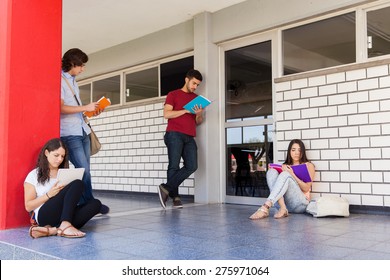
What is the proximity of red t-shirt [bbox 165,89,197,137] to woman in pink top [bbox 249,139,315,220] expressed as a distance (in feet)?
4.40

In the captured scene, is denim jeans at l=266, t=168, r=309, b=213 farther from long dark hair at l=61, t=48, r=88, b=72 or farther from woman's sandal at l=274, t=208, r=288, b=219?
long dark hair at l=61, t=48, r=88, b=72

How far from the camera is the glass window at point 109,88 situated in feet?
24.1

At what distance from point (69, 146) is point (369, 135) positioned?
3.04 m

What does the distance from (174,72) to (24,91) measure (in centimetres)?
313

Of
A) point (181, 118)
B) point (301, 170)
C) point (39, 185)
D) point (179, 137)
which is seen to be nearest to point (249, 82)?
point (181, 118)

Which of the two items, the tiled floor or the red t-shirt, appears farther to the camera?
the red t-shirt

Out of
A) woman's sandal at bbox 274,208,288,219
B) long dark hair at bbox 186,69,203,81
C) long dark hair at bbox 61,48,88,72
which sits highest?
long dark hair at bbox 186,69,203,81

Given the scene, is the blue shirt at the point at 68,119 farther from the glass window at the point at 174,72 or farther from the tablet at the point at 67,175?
the glass window at the point at 174,72

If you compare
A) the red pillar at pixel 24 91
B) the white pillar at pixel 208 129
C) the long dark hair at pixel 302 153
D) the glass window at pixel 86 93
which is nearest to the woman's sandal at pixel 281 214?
the long dark hair at pixel 302 153

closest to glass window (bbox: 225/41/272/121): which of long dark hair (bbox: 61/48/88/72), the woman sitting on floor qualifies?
long dark hair (bbox: 61/48/88/72)

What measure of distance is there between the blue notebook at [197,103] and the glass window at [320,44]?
1040mm

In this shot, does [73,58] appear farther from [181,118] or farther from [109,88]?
[109,88]

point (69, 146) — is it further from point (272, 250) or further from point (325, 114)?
point (325, 114)

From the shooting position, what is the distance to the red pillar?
3314 millimetres
